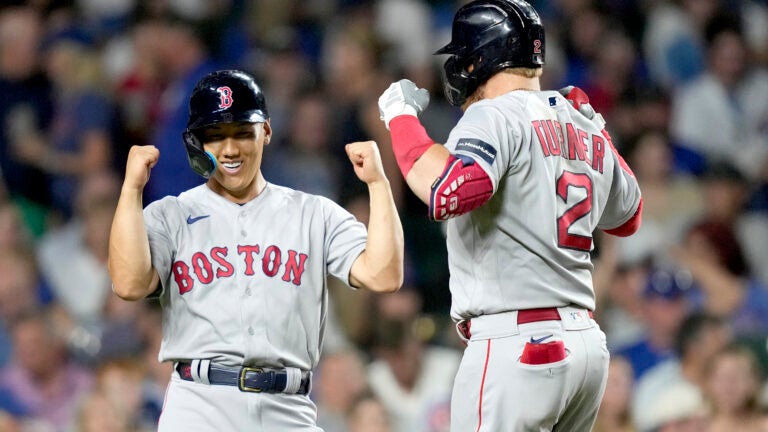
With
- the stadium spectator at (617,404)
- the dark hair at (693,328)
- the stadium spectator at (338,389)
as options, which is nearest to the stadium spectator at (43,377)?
the stadium spectator at (338,389)

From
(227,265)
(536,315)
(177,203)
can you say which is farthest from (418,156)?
(177,203)

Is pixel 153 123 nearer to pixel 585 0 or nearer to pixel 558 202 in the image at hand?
pixel 585 0

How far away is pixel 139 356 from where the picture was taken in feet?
20.7

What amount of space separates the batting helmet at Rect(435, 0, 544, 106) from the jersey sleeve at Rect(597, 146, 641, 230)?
0.46 meters

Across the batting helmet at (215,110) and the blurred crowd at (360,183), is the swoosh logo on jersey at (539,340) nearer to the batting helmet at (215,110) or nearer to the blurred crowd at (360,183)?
the batting helmet at (215,110)

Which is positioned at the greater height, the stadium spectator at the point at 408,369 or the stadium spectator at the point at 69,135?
the stadium spectator at the point at 69,135

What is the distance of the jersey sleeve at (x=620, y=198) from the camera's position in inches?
154

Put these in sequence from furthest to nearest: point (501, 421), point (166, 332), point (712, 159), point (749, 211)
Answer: point (712, 159)
point (749, 211)
point (166, 332)
point (501, 421)

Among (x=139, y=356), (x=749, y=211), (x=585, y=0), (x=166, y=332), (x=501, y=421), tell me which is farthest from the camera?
(x=585, y=0)

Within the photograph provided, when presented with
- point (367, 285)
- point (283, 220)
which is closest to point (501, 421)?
point (367, 285)

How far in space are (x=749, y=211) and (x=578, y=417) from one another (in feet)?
14.7

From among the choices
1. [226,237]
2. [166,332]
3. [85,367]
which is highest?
[226,237]

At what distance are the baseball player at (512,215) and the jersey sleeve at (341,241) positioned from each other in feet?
0.95

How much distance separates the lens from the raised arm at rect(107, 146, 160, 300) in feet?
11.5
